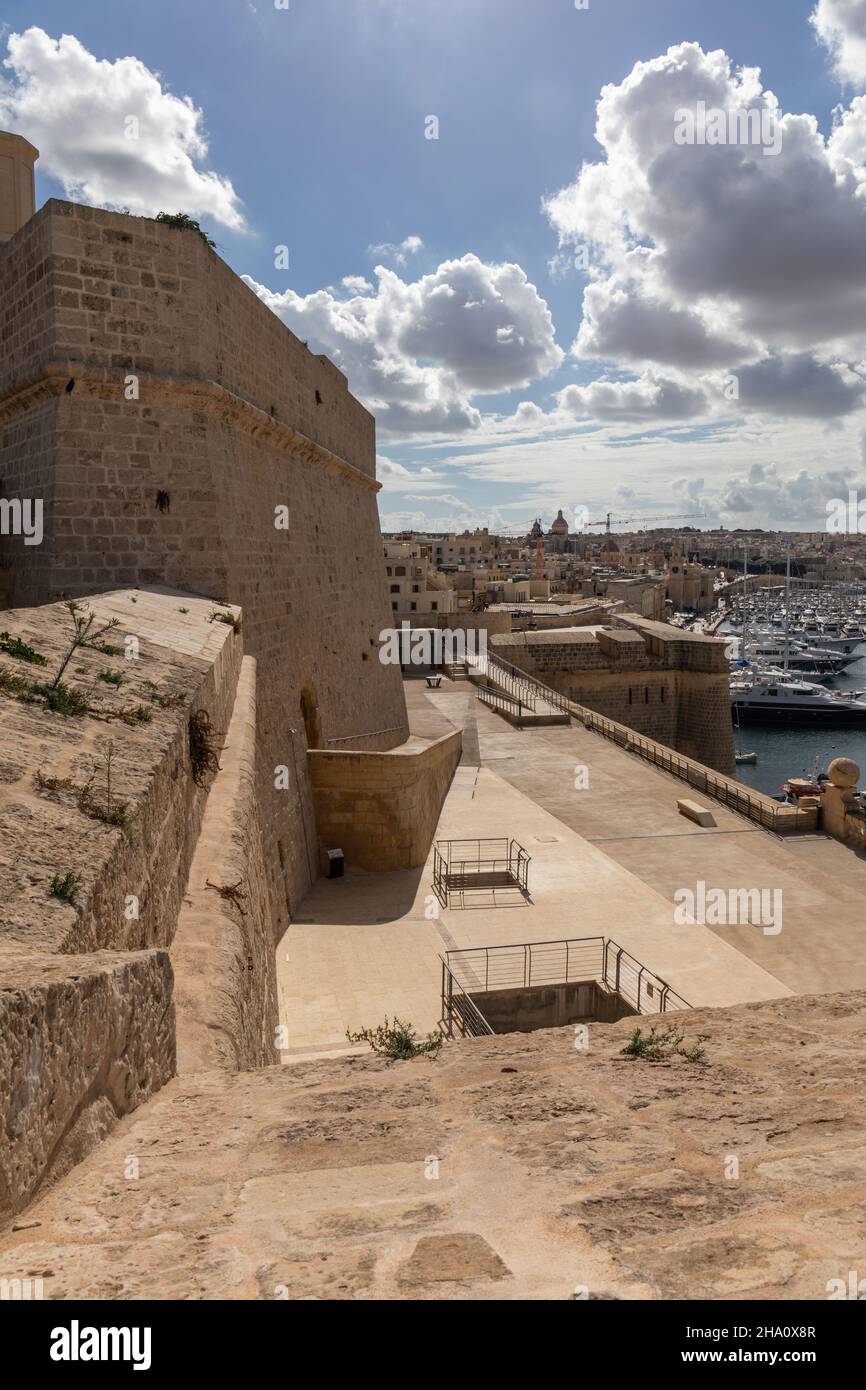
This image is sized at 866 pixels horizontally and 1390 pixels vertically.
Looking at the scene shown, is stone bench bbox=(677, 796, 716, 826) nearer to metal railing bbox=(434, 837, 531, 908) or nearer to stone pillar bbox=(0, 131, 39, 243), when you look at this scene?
metal railing bbox=(434, 837, 531, 908)

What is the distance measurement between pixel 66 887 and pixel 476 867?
9.30m

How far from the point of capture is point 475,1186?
2086mm

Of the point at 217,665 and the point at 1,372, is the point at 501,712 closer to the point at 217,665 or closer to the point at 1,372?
the point at 1,372

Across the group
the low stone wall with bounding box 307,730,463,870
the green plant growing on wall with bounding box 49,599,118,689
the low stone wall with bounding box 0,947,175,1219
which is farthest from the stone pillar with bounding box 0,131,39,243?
the low stone wall with bounding box 0,947,175,1219

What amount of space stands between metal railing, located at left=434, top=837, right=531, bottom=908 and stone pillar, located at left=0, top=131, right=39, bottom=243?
1108cm

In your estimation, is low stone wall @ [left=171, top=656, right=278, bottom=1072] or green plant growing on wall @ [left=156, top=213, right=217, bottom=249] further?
green plant growing on wall @ [left=156, top=213, right=217, bottom=249]

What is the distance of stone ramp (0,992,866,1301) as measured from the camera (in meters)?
1.69

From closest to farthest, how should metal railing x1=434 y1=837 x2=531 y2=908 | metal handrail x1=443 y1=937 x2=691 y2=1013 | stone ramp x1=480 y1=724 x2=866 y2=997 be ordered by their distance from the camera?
metal handrail x1=443 y1=937 x2=691 y2=1013
stone ramp x1=480 y1=724 x2=866 y2=997
metal railing x1=434 y1=837 x2=531 y2=908

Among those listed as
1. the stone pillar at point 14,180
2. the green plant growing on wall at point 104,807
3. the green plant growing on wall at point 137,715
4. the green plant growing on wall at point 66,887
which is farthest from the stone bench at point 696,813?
the stone pillar at point 14,180

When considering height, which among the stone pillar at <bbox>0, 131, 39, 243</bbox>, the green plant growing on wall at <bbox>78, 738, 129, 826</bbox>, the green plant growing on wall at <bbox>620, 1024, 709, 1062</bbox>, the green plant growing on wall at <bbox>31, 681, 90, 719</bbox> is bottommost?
the green plant growing on wall at <bbox>620, 1024, 709, 1062</bbox>

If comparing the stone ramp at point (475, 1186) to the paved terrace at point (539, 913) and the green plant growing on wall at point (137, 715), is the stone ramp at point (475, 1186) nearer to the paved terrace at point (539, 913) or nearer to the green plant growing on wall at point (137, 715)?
the green plant growing on wall at point (137, 715)

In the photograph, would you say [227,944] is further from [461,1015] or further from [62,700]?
[461,1015]

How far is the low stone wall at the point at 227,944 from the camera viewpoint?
3.28 meters

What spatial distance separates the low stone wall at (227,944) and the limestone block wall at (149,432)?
343cm
